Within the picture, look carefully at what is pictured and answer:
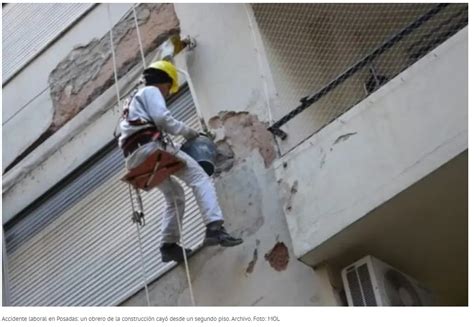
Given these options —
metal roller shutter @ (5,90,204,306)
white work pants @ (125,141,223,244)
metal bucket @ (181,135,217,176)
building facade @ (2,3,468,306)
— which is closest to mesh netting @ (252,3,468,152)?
building facade @ (2,3,468,306)

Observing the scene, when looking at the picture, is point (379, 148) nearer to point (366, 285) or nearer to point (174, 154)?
point (366, 285)

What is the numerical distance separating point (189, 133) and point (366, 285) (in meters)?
1.34

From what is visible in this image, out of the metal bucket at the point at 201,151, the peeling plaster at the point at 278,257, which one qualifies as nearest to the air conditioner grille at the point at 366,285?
the peeling plaster at the point at 278,257

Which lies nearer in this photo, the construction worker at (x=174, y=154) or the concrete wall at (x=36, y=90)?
the construction worker at (x=174, y=154)

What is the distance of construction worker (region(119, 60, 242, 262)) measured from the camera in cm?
625

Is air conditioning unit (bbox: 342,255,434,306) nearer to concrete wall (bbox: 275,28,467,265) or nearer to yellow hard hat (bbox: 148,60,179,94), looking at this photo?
concrete wall (bbox: 275,28,467,265)

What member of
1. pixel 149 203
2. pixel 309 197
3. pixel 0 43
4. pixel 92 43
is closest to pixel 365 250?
pixel 309 197

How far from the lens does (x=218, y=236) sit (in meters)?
6.21

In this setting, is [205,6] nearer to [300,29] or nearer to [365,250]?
[300,29]

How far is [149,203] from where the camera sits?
23.6 ft

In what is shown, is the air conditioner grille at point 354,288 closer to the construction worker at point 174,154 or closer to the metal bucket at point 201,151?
the construction worker at point 174,154

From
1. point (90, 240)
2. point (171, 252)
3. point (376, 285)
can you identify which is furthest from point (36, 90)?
point (376, 285)

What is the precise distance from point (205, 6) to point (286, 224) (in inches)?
77.5

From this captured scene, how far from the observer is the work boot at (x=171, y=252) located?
21.2 feet
